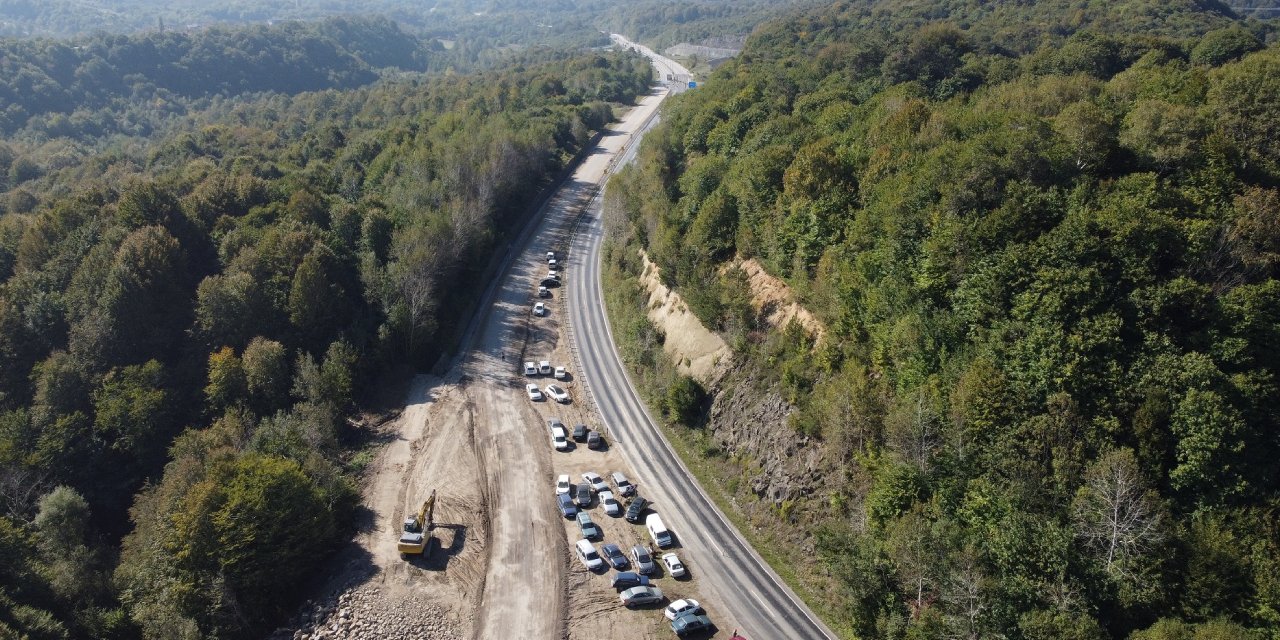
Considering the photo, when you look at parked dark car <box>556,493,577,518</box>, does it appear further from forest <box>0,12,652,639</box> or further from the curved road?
forest <box>0,12,652,639</box>

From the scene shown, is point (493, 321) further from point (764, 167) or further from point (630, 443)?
point (764, 167)

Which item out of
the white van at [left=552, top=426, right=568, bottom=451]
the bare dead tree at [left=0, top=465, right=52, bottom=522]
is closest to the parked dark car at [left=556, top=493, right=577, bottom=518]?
the white van at [left=552, top=426, right=568, bottom=451]

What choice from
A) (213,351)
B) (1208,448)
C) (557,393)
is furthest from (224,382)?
(1208,448)

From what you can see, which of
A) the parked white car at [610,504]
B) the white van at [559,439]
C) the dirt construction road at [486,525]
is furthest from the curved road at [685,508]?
the white van at [559,439]

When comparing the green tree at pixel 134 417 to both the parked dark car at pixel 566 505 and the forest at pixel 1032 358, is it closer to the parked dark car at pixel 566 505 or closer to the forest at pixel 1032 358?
the parked dark car at pixel 566 505

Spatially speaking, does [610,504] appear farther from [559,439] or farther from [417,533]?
[417,533]
